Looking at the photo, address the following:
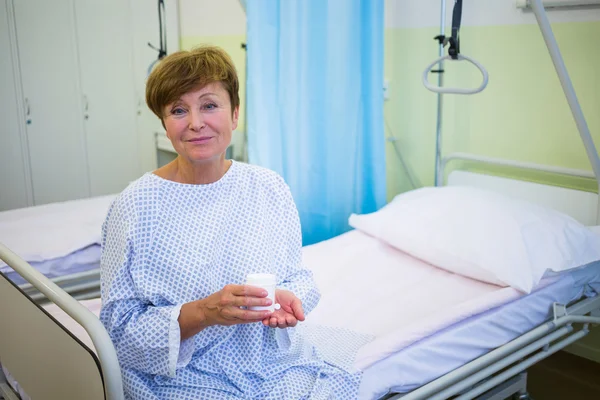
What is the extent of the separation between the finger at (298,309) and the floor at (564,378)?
1.53 meters

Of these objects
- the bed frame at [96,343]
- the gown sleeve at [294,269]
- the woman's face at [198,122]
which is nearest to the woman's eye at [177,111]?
the woman's face at [198,122]

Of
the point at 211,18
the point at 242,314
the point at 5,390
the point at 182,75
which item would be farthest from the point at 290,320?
the point at 211,18

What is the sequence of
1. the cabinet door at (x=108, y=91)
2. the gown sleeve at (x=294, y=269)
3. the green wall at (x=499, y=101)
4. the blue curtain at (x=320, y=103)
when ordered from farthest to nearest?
1. the cabinet door at (x=108, y=91)
2. the green wall at (x=499, y=101)
3. the blue curtain at (x=320, y=103)
4. the gown sleeve at (x=294, y=269)

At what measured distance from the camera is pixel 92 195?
3879mm

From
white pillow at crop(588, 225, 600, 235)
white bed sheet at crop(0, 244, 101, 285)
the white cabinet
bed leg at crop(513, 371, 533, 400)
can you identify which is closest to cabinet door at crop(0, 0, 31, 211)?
the white cabinet

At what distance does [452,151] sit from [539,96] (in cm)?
51

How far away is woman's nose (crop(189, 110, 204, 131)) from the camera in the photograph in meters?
1.47

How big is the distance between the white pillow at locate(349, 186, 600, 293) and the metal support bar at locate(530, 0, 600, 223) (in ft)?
0.83

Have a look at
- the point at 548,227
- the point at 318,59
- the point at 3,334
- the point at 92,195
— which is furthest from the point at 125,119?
the point at 548,227

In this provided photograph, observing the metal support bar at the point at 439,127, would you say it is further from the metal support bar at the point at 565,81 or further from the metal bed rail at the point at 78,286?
the metal bed rail at the point at 78,286

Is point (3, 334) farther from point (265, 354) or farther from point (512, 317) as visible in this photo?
point (512, 317)

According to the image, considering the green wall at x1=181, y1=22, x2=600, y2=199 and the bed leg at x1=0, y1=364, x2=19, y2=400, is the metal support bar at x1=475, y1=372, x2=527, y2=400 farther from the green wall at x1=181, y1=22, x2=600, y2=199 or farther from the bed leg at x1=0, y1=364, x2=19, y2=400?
the bed leg at x1=0, y1=364, x2=19, y2=400

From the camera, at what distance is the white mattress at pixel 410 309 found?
183 cm

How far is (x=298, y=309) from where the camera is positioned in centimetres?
145
